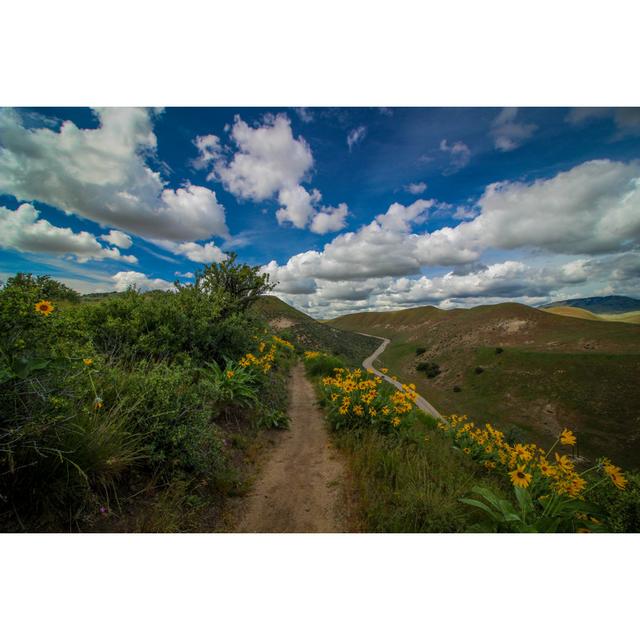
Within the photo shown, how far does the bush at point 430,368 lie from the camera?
144 ft

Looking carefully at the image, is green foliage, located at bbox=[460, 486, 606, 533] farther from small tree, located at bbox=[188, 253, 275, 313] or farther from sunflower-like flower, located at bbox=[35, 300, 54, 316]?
small tree, located at bbox=[188, 253, 275, 313]

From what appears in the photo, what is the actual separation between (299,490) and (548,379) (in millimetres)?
36040

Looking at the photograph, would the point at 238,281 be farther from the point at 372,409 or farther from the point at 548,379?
the point at 548,379

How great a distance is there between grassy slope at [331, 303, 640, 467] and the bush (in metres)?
1.10

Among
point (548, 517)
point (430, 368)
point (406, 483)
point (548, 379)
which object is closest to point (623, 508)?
point (548, 517)

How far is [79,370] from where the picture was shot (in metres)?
2.62

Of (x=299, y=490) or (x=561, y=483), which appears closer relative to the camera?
(x=561, y=483)

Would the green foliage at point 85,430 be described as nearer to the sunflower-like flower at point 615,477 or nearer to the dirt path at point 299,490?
the dirt path at point 299,490

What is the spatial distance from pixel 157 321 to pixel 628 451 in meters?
24.6

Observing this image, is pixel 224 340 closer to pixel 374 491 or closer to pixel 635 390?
pixel 374 491

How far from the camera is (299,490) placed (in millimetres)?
3877

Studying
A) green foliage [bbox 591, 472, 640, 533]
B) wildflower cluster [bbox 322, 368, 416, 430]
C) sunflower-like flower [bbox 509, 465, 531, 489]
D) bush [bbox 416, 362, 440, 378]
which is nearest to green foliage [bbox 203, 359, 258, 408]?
wildflower cluster [bbox 322, 368, 416, 430]

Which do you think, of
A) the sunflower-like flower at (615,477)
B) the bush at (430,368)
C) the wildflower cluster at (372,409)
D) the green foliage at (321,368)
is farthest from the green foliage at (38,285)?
the bush at (430,368)

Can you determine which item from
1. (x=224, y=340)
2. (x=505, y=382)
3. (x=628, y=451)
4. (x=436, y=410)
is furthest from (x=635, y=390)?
(x=224, y=340)
